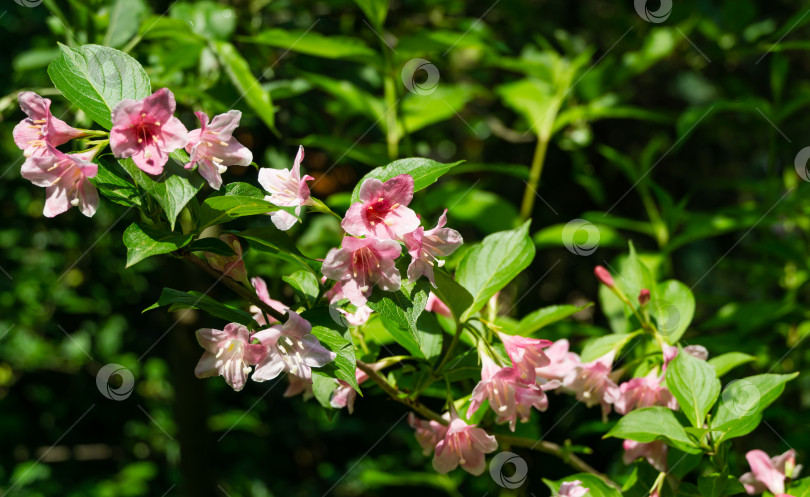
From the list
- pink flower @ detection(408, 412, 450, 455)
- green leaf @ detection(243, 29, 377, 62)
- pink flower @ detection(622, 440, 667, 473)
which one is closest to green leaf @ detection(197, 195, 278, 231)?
pink flower @ detection(408, 412, 450, 455)

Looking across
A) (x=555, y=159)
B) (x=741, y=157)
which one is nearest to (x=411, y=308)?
(x=555, y=159)

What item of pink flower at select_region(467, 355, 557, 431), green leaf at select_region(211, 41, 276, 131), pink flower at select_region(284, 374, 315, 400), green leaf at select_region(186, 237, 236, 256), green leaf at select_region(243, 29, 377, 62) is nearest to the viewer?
green leaf at select_region(186, 237, 236, 256)

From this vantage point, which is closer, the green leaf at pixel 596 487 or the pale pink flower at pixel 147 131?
the pale pink flower at pixel 147 131

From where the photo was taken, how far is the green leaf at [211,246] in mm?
919

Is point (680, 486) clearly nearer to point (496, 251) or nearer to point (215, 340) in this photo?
point (496, 251)

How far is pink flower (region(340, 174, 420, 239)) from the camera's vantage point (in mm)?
884

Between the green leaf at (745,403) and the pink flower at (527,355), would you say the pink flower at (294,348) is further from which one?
the green leaf at (745,403)

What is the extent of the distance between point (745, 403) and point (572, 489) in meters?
0.28

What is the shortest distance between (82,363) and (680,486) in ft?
8.64

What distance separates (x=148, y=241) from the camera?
85cm

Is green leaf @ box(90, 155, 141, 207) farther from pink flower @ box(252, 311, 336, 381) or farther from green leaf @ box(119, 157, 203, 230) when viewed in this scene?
pink flower @ box(252, 311, 336, 381)

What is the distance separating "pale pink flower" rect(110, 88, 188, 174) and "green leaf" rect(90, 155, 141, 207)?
0.25 ft

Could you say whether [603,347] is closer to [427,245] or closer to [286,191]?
[427,245]

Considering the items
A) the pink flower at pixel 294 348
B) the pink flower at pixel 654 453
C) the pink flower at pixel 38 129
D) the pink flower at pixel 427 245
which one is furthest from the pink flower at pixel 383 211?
the pink flower at pixel 654 453
